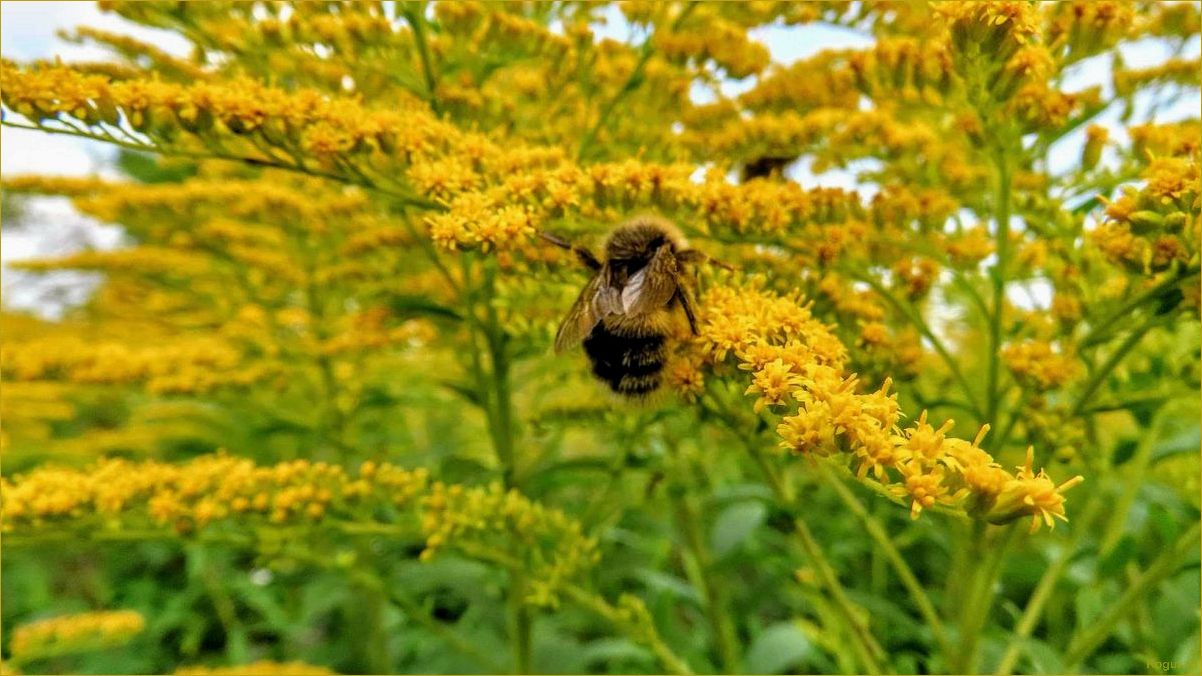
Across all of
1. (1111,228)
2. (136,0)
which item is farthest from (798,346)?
(136,0)

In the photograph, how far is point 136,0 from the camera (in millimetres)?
1872

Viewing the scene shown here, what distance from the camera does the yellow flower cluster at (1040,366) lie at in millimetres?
1592

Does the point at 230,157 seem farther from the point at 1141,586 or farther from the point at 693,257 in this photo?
the point at 1141,586

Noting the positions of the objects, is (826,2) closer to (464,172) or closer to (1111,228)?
(1111,228)

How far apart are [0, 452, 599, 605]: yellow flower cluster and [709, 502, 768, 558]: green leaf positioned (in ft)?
1.92

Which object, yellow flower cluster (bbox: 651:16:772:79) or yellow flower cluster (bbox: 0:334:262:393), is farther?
yellow flower cluster (bbox: 0:334:262:393)

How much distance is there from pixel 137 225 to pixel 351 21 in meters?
1.83

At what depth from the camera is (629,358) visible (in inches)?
61.0

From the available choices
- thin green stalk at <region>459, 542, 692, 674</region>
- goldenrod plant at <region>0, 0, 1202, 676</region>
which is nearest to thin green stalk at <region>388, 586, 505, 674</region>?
goldenrod plant at <region>0, 0, 1202, 676</region>

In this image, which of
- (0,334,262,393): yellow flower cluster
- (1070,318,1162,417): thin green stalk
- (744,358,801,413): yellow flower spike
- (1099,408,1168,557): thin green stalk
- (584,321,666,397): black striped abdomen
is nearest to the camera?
(744,358,801,413): yellow flower spike

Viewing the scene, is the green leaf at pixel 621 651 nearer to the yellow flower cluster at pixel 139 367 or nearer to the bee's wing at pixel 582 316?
the bee's wing at pixel 582 316

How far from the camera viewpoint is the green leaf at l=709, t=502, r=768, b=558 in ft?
7.45

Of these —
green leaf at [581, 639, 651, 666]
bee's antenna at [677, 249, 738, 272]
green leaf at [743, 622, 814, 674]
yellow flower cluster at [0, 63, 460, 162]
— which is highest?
yellow flower cluster at [0, 63, 460, 162]

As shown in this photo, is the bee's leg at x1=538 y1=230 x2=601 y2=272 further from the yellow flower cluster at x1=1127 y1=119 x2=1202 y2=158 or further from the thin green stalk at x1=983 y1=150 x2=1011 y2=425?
the yellow flower cluster at x1=1127 y1=119 x2=1202 y2=158
